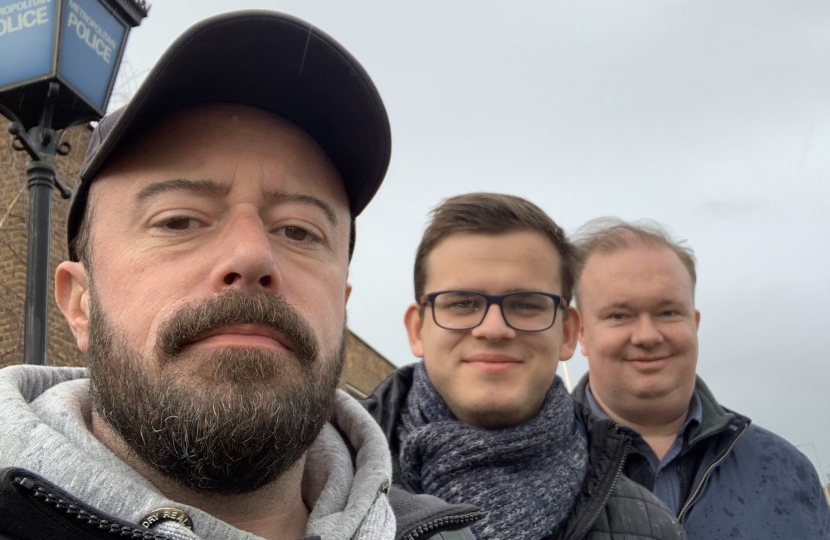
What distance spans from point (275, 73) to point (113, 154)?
1.42ft

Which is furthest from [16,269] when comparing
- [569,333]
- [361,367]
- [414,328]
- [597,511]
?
[361,367]

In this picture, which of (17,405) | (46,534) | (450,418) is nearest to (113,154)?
(17,405)

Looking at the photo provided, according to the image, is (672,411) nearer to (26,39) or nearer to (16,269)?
(26,39)

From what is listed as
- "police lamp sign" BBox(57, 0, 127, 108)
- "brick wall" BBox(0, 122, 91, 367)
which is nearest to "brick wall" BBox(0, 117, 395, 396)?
"brick wall" BBox(0, 122, 91, 367)

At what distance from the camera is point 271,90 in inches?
76.9

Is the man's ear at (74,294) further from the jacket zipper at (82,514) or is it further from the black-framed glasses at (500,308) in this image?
the black-framed glasses at (500,308)

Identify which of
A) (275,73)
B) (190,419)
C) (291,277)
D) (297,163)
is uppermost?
(275,73)

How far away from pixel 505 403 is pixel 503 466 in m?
0.20

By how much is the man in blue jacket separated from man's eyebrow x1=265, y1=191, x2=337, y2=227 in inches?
56.2

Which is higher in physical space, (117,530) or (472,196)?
(472,196)

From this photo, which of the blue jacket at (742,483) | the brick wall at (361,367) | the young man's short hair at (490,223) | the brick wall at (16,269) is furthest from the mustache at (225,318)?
the brick wall at (361,367)

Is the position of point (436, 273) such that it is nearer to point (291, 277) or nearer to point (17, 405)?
point (291, 277)

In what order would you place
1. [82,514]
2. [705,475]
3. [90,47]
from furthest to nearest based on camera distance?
[90,47] < [705,475] < [82,514]

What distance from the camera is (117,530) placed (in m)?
1.32
